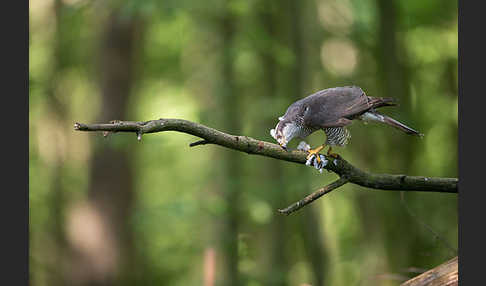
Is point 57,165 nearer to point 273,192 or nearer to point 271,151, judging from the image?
point 273,192

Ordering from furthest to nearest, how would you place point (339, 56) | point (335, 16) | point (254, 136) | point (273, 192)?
1. point (339, 56)
2. point (335, 16)
3. point (273, 192)
4. point (254, 136)

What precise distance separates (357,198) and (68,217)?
6.74 metres

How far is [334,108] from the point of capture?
4461 millimetres

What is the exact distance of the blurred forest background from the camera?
8344 mm

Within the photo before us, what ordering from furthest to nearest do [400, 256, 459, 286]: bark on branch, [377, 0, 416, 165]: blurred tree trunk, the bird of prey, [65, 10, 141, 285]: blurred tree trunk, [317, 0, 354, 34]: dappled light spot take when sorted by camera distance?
[65, 10, 141, 285]: blurred tree trunk → [317, 0, 354, 34]: dappled light spot → [377, 0, 416, 165]: blurred tree trunk → the bird of prey → [400, 256, 459, 286]: bark on branch

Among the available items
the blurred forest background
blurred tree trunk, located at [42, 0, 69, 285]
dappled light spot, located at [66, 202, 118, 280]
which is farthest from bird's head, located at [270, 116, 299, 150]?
blurred tree trunk, located at [42, 0, 69, 285]

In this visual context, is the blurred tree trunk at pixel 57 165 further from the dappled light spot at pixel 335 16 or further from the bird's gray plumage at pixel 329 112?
the bird's gray plumage at pixel 329 112

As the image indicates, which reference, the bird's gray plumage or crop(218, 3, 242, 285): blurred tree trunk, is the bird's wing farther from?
crop(218, 3, 242, 285): blurred tree trunk

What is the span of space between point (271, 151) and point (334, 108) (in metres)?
0.98

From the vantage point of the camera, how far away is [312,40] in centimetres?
1011

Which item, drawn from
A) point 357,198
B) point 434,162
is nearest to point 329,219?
point 434,162

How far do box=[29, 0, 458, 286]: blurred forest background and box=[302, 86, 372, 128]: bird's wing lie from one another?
2.54m

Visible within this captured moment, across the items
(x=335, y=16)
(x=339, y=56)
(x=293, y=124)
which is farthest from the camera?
(x=339, y=56)

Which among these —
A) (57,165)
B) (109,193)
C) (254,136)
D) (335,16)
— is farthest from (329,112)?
(57,165)
